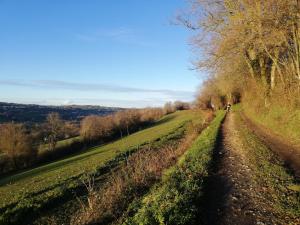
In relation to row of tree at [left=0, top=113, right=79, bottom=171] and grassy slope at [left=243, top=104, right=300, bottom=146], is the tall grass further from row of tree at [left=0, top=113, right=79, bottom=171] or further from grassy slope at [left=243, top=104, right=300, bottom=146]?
row of tree at [left=0, top=113, right=79, bottom=171]

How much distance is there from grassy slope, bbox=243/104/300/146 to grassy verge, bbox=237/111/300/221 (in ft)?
13.5

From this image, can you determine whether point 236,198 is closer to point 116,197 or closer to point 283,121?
point 116,197

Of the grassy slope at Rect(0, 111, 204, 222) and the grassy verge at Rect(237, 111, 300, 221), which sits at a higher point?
the grassy verge at Rect(237, 111, 300, 221)

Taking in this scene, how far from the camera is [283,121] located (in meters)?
21.6

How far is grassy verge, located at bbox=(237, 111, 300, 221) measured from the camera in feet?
26.5

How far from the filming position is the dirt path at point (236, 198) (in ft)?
25.3

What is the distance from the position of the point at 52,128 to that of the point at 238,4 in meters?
70.3

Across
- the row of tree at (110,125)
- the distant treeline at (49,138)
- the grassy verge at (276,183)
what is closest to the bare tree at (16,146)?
the distant treeline at (49,138)

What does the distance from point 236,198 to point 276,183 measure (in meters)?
1.91

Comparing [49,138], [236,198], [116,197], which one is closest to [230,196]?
[236,198]

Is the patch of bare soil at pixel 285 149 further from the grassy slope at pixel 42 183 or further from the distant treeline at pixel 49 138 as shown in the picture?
the distant treeline at pixel 49 138

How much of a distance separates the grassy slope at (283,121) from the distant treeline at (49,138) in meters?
26.4

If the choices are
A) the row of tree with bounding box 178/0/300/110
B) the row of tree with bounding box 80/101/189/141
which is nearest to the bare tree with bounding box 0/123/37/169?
the row of tree with bounding box 80/101/189/141

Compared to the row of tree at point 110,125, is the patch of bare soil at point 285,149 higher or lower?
higher
